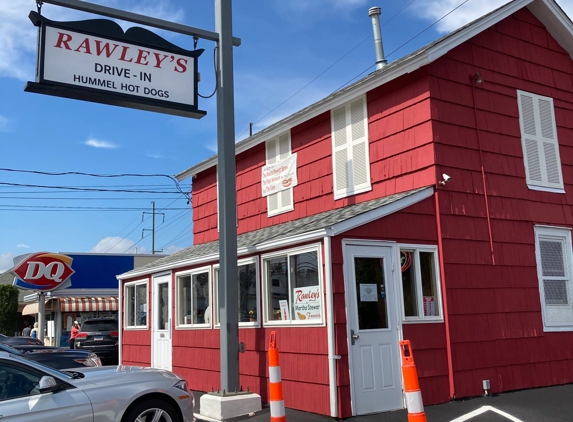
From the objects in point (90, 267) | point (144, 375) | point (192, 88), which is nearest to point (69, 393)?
point (144, 375)

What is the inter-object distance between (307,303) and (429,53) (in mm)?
4411

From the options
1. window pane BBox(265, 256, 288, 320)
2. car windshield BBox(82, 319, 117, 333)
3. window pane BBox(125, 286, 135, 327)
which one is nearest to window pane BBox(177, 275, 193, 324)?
window pane BBox(125, 286, 135, 327)

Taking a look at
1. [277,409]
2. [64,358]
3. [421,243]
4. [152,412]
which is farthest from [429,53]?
[64,358]

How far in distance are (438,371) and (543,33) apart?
746 centimetres

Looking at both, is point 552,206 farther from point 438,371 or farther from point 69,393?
point 69,393

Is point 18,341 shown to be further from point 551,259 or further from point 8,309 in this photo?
point 8,309

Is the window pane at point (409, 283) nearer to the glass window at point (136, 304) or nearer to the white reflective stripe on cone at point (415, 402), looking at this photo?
the white reflective stripe on cone at point (415, 402)

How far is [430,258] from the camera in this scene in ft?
31.2

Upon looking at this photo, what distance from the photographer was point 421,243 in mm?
9359

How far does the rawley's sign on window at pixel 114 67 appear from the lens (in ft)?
27.5

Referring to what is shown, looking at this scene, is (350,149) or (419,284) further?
(350,149)

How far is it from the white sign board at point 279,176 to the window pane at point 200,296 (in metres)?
2.82

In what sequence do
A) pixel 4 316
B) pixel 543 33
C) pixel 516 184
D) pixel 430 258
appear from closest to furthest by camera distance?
pixel 430 258 → pixel 516 184 → pixel 543 33 → pixel 4 316

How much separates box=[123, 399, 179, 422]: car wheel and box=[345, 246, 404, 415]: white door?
8.68 ft
